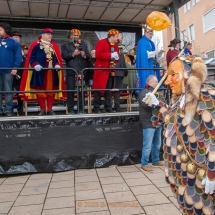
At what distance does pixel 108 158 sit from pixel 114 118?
80 centimetres

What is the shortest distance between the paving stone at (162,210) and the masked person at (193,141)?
1193 mm

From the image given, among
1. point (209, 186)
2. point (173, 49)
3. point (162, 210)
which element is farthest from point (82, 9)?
point (209, 186)

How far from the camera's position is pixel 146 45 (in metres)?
6.02

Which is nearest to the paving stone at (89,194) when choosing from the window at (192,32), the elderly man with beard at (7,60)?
the elderly man with beard at (7,60)

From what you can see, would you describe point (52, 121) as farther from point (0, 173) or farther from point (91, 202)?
point (91, 202)

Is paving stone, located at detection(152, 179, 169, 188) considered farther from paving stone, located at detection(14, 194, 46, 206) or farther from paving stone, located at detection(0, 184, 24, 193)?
paving stone, located at detection(0, 184, 24, 193)

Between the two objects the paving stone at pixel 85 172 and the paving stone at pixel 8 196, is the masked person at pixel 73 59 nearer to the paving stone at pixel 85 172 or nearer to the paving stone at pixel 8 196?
the paving stone at pixel 85 172

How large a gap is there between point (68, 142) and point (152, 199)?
83.3 inches

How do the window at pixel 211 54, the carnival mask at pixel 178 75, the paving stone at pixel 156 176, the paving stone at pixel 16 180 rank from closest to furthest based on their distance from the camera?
the carnival mask at pixel 178 75, the paving stone at pixel 156 176, the paving stone at pixel 16 180, the window at pixel 211 54

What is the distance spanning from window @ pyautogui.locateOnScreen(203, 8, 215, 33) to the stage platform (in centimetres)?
1845

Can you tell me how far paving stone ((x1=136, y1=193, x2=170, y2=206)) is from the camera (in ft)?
11.1

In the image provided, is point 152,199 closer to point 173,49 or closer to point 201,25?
point 173,49

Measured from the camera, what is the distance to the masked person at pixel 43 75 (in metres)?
5.59

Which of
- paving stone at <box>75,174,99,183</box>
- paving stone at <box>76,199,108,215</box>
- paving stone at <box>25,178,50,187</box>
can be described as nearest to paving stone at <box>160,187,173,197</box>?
paving stone at <box>76,199,108,215</box>
